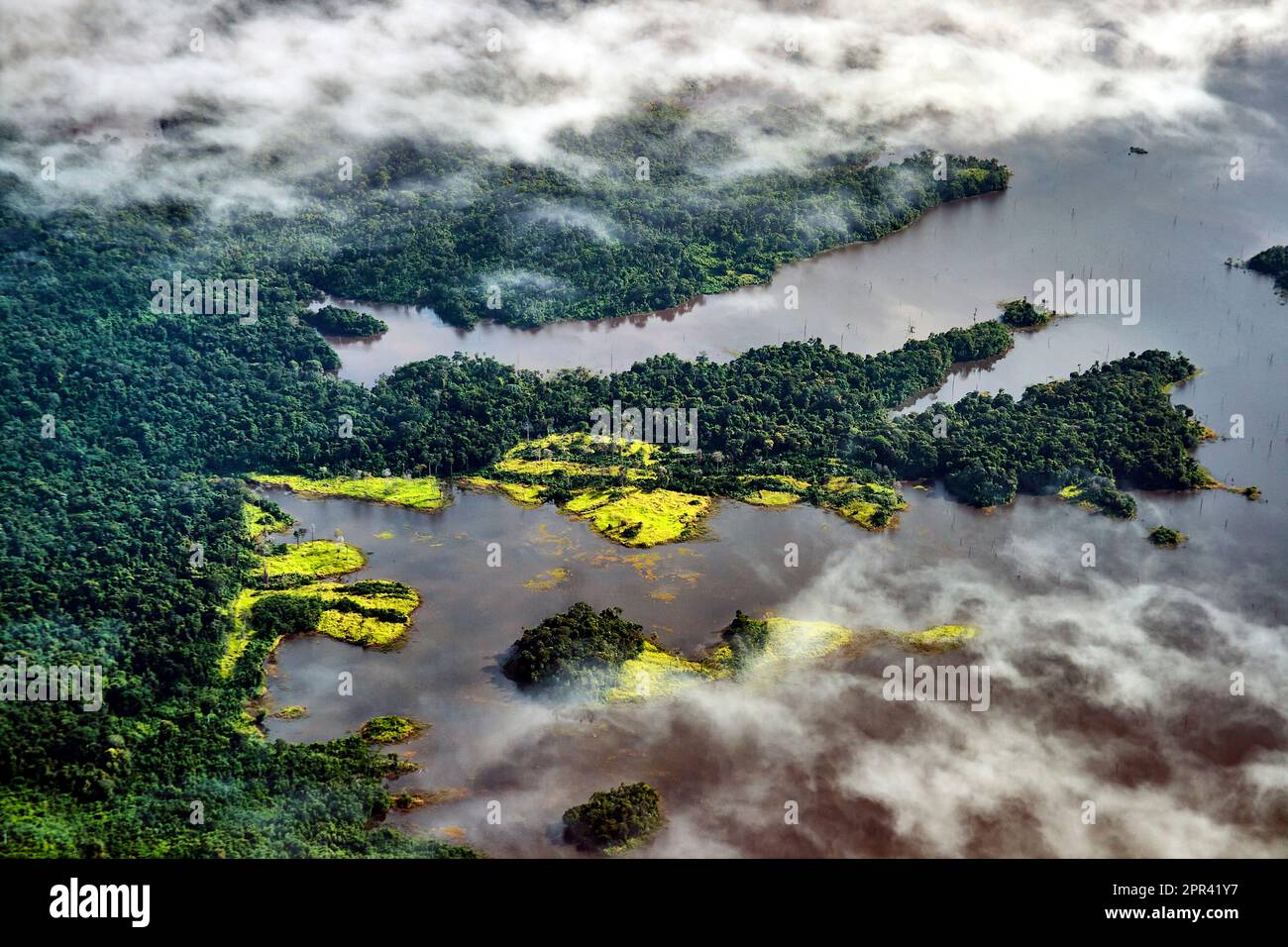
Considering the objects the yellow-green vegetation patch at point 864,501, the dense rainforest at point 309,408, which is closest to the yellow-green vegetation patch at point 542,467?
the dense rainforest at point 309,408

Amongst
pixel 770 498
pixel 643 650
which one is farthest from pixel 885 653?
pixel 770 498

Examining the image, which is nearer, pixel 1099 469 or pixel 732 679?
pixel 732 679

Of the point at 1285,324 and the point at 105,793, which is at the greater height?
the point at 1285,324

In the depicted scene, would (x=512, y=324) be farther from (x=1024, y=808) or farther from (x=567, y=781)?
(x=1024, y=808)

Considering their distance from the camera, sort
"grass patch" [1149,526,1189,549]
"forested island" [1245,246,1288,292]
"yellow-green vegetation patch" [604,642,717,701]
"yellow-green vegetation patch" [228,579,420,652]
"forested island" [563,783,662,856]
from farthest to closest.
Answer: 1. "forested island" [1245,246,1288,292]
2. "grass patch" [1149,526,1189,549]
3. "yellow-green vegetation patch" [228,579,420,652]
4. "yellow-green vegetation patch" [604,642,717,701]
5. "forested island" [563,783,662,856]

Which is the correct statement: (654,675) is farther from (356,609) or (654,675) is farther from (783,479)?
(783,479)

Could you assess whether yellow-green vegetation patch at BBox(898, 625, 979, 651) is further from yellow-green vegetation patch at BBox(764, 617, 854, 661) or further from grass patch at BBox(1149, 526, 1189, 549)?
grass patch at BBox(1149, 526, 1189, 549)

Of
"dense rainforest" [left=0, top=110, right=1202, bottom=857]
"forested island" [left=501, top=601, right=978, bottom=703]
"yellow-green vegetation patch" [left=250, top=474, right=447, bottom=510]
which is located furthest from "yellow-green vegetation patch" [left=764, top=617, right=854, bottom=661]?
"yellow-green vegetation patch" [left=250, top=474, right=447, bottom=510]

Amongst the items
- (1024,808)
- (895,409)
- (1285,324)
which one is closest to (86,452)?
(895,409)
